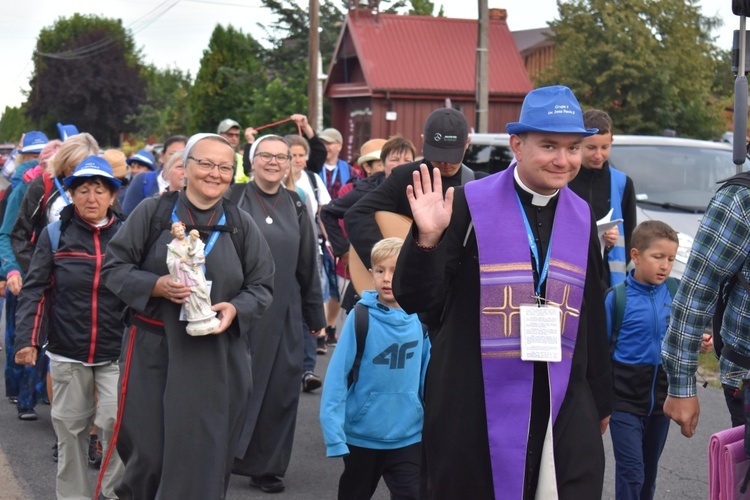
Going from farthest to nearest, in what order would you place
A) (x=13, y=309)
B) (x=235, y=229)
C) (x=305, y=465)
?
1. (x=13, y=309)
2. (x=305, y=465)
3. (x=235, y=229)

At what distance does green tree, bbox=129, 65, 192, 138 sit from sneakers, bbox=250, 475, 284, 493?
6246 cm

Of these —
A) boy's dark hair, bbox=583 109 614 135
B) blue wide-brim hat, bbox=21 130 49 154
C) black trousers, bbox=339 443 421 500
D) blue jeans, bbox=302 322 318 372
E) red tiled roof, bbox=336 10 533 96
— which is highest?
red tiled roof, bbox=336 10 533 96

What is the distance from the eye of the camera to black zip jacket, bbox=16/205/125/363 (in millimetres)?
6395

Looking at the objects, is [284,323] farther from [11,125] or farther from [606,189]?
[11,125]

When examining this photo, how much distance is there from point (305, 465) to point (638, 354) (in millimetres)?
2750

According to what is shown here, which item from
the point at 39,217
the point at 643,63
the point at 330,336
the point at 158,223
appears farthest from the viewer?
the point at 643,63

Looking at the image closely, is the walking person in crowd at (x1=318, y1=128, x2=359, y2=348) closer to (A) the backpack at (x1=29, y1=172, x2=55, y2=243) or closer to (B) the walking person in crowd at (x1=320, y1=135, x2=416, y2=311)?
(B) the walking person in crowd at (x1=320, y1=135, x2=416, y2=311)

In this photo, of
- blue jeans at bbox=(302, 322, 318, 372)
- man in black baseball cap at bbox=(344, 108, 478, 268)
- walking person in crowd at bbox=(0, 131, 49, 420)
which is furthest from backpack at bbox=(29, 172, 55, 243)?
blue jeans at bbox=(302, 322, 318, 372)

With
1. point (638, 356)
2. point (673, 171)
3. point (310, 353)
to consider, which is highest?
point (673, 171)

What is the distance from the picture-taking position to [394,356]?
5.76 metres

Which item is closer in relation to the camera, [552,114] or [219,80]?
[552,114]

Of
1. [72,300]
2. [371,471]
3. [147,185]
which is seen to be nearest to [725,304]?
[371,471]

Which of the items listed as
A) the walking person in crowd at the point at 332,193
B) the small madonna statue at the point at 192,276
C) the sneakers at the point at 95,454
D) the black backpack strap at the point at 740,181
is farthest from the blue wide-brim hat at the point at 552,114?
the walking person in crowd at the point at 332,193

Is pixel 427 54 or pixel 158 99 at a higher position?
pixel 427 54
